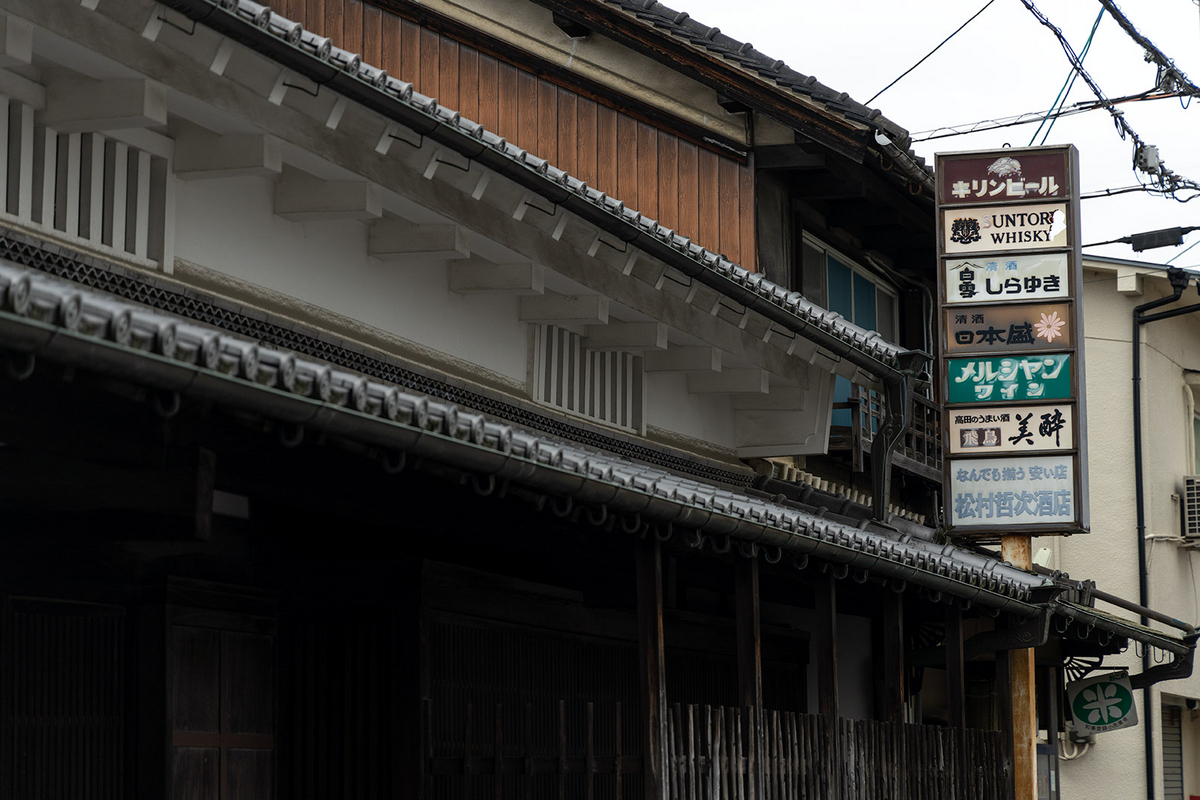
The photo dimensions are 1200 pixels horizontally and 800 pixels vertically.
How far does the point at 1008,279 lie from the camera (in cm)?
1658

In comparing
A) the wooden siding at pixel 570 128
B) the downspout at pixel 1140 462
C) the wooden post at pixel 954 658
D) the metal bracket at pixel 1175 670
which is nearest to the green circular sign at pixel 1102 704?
the metal bracket at pixel 1175 670

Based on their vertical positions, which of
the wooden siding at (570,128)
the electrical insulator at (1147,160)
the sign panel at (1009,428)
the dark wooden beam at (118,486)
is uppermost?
the electrical insulator at (1147,160)

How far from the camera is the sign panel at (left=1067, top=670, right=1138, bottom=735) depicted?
59.1 feet

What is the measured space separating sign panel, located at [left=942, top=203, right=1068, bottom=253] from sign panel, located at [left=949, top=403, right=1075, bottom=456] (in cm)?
172

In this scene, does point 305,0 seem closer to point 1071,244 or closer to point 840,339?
point 840,339

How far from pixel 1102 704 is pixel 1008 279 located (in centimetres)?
526

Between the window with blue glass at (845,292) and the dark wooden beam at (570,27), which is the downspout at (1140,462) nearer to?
the window with blue glass at (845,292)

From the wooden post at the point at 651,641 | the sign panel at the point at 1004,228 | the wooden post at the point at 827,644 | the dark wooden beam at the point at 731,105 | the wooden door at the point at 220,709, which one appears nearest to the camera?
the wooden door at the point at 220,709

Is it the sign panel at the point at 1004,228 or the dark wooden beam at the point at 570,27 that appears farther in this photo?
the sign panel at the point at 1004,228

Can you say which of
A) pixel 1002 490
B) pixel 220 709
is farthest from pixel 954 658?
pixel 220 709

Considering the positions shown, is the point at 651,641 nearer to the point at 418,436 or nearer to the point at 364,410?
the point at 418,436

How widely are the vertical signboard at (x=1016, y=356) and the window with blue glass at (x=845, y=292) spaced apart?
1.38 meters

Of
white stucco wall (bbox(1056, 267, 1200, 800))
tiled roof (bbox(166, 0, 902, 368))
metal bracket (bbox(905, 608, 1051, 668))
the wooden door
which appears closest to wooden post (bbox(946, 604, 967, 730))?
metal bracket (bbox(905, 608, 1051, 668))

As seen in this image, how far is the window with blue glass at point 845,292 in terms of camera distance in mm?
17500
